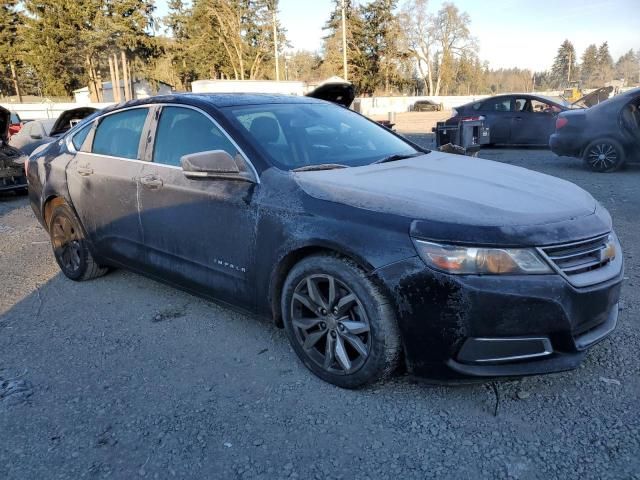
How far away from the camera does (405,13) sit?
6488 centimetres

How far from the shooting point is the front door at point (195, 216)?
10.4ft

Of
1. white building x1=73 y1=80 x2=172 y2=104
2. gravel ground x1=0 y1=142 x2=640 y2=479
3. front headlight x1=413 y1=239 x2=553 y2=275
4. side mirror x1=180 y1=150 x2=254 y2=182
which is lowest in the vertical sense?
gravel ground x1=0 y1=142 x2=640 y2=479

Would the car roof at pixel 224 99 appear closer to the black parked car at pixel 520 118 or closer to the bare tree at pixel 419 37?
the black parked car at pixel 520 118

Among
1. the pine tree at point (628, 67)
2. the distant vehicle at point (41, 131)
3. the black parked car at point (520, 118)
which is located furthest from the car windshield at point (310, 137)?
the pine tree at point (628, 67)

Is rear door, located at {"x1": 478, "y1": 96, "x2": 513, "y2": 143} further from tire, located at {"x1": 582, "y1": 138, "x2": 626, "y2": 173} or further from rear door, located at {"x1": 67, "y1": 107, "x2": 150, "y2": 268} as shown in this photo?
rear door, located at {"x1": 67, "y1": 107, "x2": 150, "y2": 268}

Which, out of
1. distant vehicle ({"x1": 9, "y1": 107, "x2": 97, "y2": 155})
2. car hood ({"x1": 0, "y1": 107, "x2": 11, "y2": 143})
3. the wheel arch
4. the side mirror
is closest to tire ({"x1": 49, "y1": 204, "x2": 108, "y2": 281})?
the side mirror

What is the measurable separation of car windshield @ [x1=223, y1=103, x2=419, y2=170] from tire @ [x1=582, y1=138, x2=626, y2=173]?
7451 millimetres

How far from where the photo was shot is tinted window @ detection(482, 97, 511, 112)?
45.6 ft

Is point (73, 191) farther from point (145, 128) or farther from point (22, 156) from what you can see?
point (22, 156)

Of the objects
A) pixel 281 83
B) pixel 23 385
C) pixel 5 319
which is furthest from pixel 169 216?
pixel 281 83

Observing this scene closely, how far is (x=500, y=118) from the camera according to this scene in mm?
13906

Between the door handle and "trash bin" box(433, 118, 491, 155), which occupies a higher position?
the door handle

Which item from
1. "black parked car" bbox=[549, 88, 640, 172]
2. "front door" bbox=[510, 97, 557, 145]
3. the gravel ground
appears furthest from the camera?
"front door" bbox=[510, 97, 557, 145]

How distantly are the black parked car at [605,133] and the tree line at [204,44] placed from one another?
119 ft
